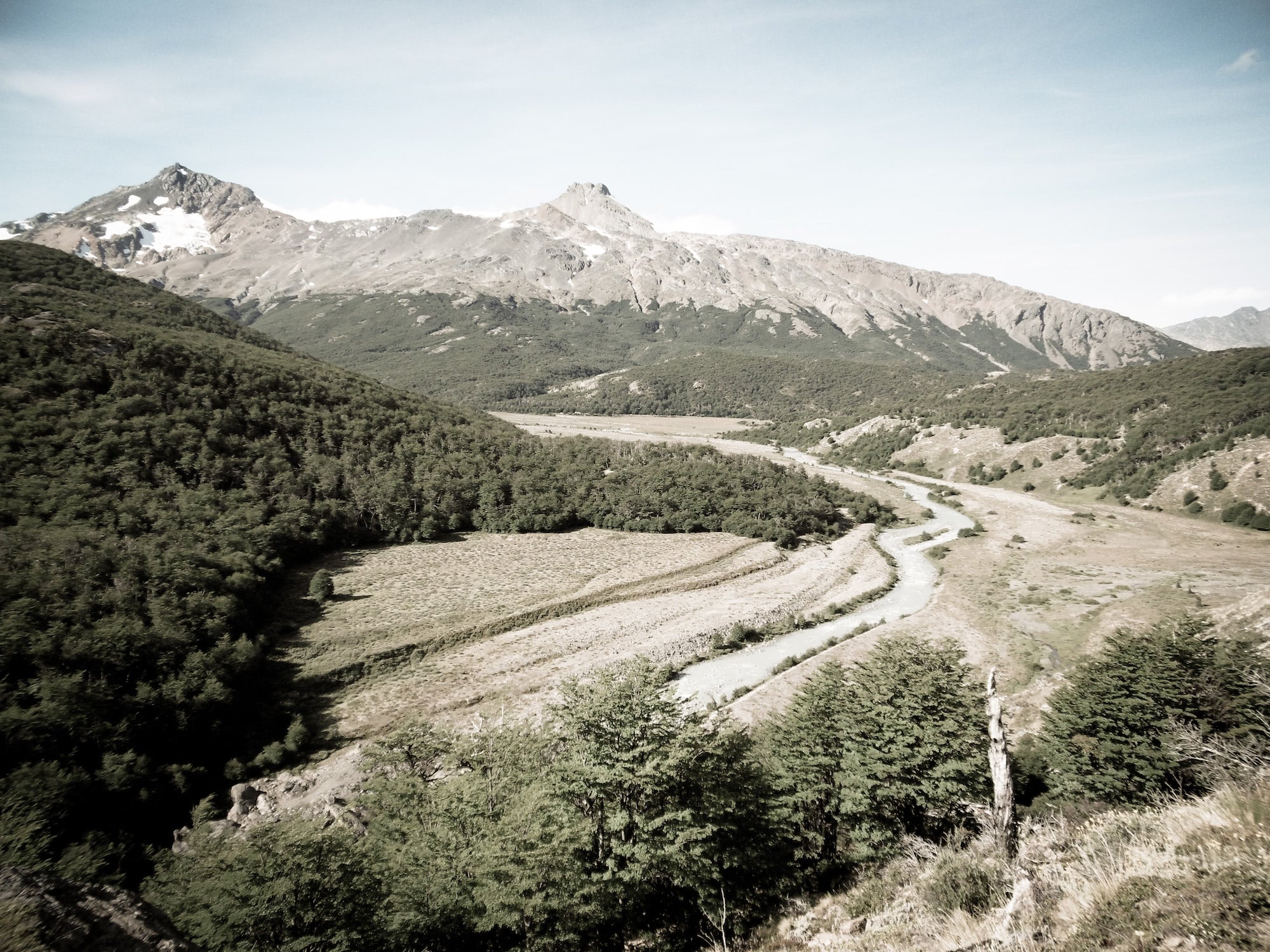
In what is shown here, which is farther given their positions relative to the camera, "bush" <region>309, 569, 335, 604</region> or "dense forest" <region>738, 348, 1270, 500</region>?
"dense forest" <region>738, 348, 1270, 500</region>

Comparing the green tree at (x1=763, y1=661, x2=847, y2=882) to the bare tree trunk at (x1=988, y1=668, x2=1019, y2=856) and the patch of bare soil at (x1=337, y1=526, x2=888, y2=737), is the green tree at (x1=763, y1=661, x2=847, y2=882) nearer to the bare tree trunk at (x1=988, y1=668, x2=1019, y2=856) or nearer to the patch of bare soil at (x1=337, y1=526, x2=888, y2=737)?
the bare tree trunk at (x1=988, y1=668, x2=1019, y2=856)

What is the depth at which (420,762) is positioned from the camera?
2500cm

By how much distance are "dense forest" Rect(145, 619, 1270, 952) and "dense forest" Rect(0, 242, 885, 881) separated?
6.19m

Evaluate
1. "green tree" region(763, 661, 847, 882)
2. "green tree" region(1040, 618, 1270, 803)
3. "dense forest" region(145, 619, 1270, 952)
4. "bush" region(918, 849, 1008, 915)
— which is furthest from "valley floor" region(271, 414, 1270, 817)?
"bush" region(918, 849, 1008, 915)

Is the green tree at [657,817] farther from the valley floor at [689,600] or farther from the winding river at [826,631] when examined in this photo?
the valley floor at [689,600]

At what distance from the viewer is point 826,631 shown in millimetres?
47844

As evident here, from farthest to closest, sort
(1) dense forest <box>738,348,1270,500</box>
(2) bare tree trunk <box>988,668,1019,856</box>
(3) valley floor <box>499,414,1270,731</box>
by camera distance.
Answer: (1) dense forest <box>738,348,1270,500</box>
(3) valley floor <box>499,414,1270,731</box>
(2) bare tree trunk <box>988,668,1019,856</box>

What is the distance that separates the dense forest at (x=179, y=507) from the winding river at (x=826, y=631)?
35.8 feet

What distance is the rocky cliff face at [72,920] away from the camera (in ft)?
22.2

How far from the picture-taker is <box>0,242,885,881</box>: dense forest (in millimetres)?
25297

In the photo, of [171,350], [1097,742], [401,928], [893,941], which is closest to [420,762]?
[401,928]

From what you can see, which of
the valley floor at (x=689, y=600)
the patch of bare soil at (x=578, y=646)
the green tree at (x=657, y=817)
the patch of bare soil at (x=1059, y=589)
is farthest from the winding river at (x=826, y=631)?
the green tree at (x=657, y=817)

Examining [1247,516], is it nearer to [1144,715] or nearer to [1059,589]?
[1059,589]

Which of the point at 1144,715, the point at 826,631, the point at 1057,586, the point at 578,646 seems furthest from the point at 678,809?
the point at 1057,586
